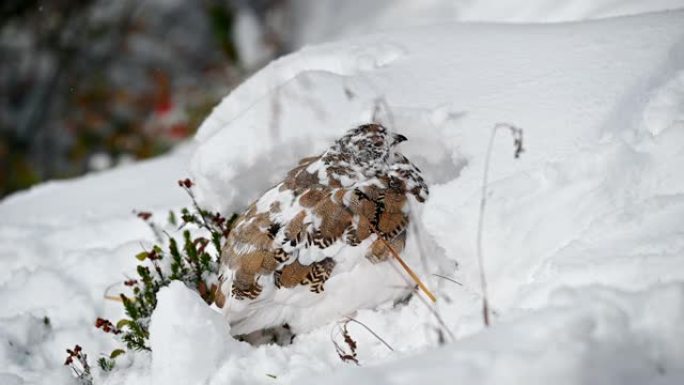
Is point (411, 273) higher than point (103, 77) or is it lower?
higher

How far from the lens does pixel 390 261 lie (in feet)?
7.68

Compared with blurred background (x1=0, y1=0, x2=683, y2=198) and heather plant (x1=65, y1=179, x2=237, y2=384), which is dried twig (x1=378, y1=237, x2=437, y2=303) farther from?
blurred background (x1=0, y1=0, x2=683, y2=198)

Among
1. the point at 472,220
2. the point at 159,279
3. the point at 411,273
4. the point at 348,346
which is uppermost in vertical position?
the point at 472,220

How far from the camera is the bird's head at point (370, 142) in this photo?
8.56ft

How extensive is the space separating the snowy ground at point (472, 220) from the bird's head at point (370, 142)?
0.79 ft

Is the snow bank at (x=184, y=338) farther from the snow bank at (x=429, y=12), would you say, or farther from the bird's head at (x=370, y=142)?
the snow bank at (x=429, y=12)

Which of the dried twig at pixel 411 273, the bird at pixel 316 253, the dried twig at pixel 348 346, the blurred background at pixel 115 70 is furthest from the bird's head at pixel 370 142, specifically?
the blurred background at pixel 115 70

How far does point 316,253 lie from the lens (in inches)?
92.6

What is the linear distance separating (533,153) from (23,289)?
2.61 m

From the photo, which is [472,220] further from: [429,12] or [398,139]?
[429,12]

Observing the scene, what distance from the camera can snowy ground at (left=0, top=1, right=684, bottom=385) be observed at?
58.9 inches

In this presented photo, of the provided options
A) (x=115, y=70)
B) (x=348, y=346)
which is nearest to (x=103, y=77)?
(x=115, y=70)

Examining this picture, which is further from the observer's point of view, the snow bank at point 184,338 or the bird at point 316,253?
the bird at point 316,253

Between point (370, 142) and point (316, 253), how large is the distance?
0.56 meters
